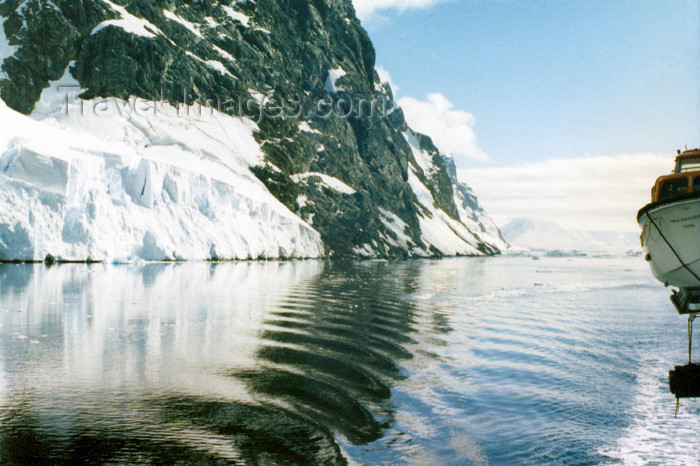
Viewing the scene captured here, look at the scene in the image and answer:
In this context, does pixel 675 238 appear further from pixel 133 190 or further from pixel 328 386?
pixel 133 190

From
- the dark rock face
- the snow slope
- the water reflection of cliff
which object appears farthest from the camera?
the dark rock face

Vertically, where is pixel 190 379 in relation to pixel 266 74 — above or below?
below

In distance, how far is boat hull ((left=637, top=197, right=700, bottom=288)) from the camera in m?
12.1

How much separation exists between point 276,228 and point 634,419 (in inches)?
3349

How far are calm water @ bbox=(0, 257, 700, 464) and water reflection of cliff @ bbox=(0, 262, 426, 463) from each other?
0.05 meters

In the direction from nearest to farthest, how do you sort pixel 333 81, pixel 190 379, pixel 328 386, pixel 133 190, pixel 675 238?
pixel 675 238 → pixel 328 386 → pixel 190 379 → pixel 133 190 → pixel 333 81

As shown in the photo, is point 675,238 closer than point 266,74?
Yes

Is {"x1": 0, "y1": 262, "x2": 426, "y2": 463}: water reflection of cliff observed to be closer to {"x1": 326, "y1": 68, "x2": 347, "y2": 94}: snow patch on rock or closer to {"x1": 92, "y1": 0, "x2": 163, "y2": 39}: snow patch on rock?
{"x1": 92, "y1": 0, "x2": 163, "y2": 39}: snow patch on rock

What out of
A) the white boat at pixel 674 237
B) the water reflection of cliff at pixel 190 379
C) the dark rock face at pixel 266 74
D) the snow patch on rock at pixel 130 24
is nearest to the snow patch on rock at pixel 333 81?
the dark rock face at pixel 266 74

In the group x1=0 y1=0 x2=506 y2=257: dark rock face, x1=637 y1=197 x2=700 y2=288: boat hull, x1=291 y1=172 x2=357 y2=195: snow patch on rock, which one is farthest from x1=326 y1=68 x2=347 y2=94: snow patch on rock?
x1=637 y1=197 x2=700 y2=288: boat hull

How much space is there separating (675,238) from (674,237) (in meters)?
0.03

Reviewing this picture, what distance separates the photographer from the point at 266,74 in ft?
431

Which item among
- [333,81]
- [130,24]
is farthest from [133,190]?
[333,81]

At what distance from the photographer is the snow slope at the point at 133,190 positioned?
189ft
